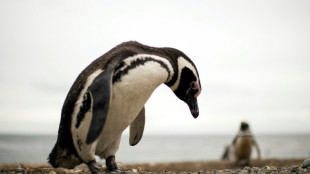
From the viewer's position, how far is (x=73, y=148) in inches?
153

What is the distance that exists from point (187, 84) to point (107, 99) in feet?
4.45

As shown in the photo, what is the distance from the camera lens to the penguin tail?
3941 millimetres

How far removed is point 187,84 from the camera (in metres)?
4.47

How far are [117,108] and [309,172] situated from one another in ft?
8.21

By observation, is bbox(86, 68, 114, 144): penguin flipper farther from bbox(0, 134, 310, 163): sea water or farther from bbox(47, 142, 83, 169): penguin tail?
bbox(0, 134, 310, 163): sea water

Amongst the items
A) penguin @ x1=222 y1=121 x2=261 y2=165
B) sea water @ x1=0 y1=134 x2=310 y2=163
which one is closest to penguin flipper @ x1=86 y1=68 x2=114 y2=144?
sea water @ x1=0 y1=134 x2=310 y2=163

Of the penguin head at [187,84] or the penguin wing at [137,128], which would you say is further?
the penguin wing at [137,128]

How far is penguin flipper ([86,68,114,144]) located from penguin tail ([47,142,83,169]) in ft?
2.31

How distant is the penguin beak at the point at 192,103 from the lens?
15.0ft

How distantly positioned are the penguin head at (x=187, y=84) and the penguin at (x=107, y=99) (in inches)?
4.7

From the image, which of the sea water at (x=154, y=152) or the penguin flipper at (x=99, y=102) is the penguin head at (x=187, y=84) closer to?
the penguin flipper at (x=99, y=102)

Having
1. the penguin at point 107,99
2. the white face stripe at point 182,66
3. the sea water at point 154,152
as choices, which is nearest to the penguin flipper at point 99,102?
the penguin at point 107,99

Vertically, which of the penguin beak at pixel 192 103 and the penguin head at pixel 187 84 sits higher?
the penguin head at pixel 187 84

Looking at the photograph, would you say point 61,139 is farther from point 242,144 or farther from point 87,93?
point 242,144
